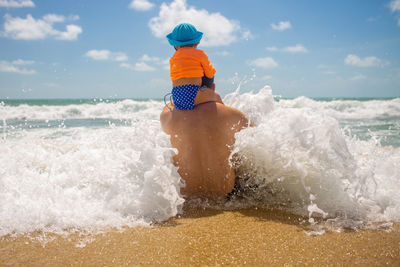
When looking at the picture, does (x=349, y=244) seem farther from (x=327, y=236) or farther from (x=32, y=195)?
(x=32, y=195)

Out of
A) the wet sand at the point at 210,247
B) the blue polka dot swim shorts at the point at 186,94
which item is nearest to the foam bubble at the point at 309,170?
the wet sand at the point at 210,247

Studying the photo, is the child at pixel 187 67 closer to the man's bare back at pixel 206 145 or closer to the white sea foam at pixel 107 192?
the man's bare back at pixel 206 145

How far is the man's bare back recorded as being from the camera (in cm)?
259

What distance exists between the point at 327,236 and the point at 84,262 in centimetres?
167

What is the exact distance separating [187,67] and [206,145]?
2.52 ft

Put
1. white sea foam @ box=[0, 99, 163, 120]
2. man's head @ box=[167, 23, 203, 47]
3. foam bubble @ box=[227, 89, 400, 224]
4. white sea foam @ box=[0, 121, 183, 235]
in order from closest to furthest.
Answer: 1. white sea foam @ box=[0, 121, 183, 235]
2. foam bubble @ box=[227, 89, 400, 224]
3. man's head @ box=[167, 23, 203, 47]
4. white sea foam @ box=[0, 99, 163, 120]

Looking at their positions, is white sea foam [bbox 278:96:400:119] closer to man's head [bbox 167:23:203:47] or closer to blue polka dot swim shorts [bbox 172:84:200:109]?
man's head [bbox 167:23:203:47]

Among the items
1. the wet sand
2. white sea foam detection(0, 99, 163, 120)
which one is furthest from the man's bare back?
white sea foam detection(0, 99, 163, 120)

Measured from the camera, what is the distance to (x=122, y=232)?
2.10 metres

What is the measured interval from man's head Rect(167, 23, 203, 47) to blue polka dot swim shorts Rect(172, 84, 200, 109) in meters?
0.46

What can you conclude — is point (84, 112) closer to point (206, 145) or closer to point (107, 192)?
point (107, 192)

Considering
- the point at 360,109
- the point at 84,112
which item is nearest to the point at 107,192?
the point at 84,112

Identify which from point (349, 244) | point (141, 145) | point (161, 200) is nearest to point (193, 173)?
point (161, 200)

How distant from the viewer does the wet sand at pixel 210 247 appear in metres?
1.74
